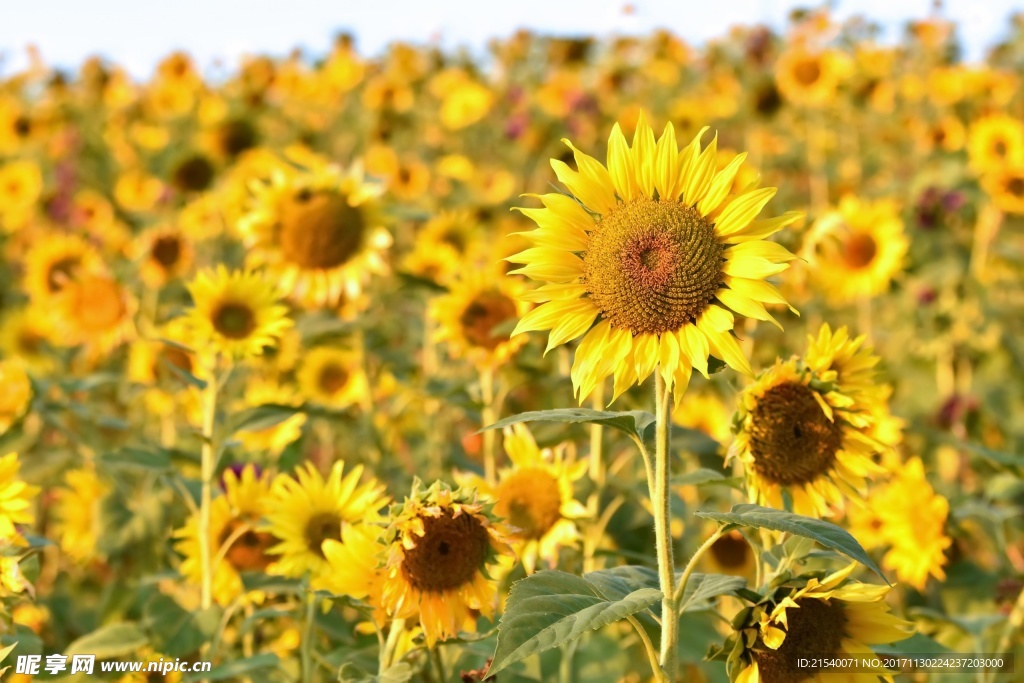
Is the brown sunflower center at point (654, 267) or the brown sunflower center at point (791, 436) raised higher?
the brown sunflower center at point (654, 267)

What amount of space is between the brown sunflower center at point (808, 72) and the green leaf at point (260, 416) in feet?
13.9

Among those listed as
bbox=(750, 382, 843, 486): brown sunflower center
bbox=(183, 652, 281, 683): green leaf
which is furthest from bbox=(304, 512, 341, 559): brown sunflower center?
bbox=(750, 382, 843, 486): brown sunflower center

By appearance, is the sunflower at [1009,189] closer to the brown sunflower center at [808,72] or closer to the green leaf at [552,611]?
the brown sunflower center at [808,72]

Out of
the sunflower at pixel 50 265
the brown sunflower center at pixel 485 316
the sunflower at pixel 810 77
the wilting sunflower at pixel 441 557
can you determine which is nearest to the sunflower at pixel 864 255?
the brown sunflower center at pixel 485 316

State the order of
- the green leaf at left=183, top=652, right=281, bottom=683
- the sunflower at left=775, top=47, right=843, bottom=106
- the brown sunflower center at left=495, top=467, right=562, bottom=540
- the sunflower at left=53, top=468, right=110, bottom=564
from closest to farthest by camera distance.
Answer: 1. the green leaf at left=183, top=652, right=281, bottom=683
2. the brown sunflower center at left=495, top=467, right=562, bottom=540
3. the sunflower at left=53, top=468, right=110, bottom=564
4. the sunflower at left=775, top=47, right=843, bottom=106

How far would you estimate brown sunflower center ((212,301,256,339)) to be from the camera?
2162 mm

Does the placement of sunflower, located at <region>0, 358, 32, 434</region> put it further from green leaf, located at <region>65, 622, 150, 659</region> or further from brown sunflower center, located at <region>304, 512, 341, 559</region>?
brown sunflower center, located at <region>304, 512, 341, 559</region>

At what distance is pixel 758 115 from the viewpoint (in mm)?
5699

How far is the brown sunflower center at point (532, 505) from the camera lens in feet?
6.03

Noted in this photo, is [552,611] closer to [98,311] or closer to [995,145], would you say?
[98,311]

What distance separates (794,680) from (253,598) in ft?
3.45

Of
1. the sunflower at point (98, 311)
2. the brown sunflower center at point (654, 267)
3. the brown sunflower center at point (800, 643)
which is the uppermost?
the sunflower at point (98, 311)

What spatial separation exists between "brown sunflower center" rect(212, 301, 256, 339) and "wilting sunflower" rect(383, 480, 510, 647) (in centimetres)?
92

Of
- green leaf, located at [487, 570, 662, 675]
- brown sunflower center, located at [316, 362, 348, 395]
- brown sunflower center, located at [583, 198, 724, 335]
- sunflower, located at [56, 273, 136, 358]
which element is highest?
sunflower, located at [56, 273, 136, 358]
